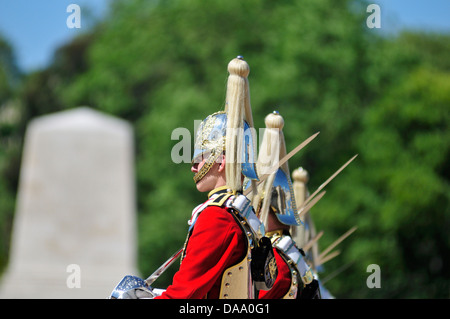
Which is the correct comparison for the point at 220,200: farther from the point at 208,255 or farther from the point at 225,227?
the point at 208,255

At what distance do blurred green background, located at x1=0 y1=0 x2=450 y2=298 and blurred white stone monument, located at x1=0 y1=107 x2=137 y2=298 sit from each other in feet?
21.2

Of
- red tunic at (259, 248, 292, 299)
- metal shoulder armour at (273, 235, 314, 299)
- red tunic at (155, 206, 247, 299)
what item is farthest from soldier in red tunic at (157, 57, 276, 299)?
metal shoulder armour at (273, 235, 314, 299)

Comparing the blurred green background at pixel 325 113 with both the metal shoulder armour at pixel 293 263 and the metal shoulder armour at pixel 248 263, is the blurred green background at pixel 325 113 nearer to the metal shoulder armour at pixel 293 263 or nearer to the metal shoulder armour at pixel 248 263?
the metal shoulder armour at pixel 293 263

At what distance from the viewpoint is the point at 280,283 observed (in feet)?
17.3

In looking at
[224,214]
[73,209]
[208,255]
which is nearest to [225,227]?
[224,214]

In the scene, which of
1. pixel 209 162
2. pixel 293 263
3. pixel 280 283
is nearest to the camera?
pixel 209 162

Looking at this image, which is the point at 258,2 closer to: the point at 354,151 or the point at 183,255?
the point at 354,151

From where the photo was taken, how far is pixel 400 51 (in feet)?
82.3

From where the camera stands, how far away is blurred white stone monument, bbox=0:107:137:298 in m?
14.1

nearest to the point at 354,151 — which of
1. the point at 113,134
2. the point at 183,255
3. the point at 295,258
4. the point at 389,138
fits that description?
the point at 389,138

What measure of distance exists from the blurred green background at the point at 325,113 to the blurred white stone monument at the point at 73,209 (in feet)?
21.2

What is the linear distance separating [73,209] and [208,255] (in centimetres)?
1053

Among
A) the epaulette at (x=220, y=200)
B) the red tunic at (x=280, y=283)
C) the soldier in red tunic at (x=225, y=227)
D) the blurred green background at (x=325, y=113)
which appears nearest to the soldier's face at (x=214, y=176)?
the soldier in red tunic at (x=225, y=227)
